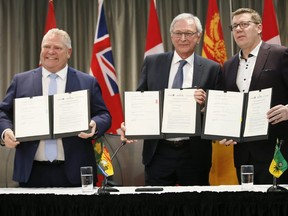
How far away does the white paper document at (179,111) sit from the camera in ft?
13.7

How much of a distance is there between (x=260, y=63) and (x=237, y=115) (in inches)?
19.3

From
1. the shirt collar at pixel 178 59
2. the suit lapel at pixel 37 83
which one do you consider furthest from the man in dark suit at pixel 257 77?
the suit lapel at pixel 37 83

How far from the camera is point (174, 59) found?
4.56 m

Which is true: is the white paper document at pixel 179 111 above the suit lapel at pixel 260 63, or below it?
below

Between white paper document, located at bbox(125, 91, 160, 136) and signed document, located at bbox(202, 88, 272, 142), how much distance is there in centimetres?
39

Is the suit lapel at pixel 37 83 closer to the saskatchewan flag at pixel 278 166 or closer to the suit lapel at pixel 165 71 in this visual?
the suit lapel at pixel 165 71

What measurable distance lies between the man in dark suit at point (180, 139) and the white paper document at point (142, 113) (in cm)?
26

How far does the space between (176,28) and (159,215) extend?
6.12 ft

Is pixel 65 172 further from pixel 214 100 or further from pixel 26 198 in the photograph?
pixel 214 100

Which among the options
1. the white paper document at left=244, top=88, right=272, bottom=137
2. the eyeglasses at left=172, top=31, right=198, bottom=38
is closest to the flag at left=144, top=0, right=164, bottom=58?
the eyeglasses at left=172, top=31, right=198, bottom=38

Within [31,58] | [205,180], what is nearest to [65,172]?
[205,180]

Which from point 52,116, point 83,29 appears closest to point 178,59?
point 52,116

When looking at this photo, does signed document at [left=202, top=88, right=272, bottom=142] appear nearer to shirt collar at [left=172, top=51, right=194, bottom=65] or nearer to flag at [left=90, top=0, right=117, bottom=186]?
shirt collar at [left=172, top=51, right=194, bottom=65]

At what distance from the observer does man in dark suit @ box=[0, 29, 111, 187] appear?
413 centimetres
